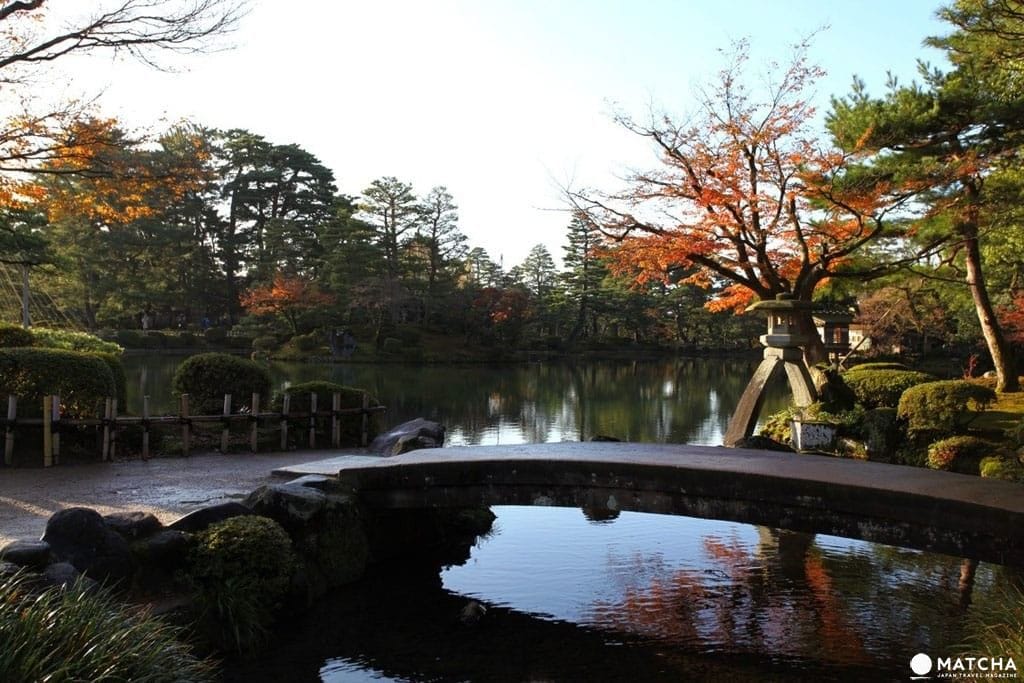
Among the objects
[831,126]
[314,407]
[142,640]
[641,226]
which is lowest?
[142,640]

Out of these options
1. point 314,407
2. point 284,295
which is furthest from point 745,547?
point 284,295

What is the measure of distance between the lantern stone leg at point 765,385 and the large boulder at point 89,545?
29.5 feet

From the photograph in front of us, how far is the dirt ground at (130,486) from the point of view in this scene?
6539 millimetres

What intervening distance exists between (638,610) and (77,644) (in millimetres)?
4342

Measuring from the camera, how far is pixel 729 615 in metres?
6.20

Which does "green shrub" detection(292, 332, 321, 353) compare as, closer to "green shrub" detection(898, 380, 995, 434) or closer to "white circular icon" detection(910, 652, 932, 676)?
"green shrub" detection(898, 380, 995, 434)

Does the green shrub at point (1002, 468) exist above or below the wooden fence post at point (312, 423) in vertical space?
below

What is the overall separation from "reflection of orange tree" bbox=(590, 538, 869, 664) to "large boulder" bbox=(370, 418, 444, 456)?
3.34 meters

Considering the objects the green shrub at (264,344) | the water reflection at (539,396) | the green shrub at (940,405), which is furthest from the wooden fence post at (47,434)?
the green shrub at (264,344)

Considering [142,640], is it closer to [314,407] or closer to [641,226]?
[314,407]

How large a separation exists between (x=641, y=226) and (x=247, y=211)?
3354 centimetres

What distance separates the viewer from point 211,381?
11.2 metres

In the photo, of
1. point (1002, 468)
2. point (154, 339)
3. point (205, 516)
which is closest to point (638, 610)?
Answer: point (205, 516)

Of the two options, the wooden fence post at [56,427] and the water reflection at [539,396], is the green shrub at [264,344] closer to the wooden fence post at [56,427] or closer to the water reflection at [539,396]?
the water reflection at [539,396]
